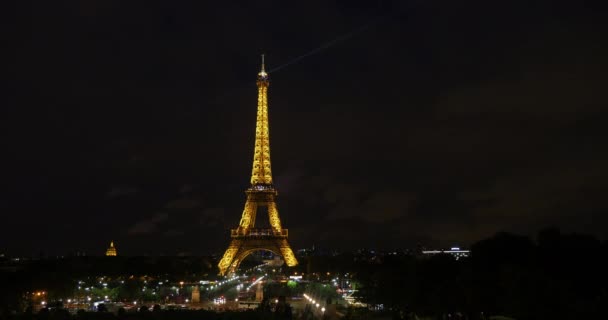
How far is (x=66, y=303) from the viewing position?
156 ft

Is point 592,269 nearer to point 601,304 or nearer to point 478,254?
point 478,254

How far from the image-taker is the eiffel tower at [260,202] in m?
66.2

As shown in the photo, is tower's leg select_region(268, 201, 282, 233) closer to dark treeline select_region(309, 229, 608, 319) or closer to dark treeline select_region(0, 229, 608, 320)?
dark treeline select_region(0, 229, 608, 320)

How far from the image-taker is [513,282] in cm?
2477

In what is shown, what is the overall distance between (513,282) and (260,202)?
43.3m

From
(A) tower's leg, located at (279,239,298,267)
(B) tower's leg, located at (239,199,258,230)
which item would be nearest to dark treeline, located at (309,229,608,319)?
(A) tower's leg, located at (279,239,298,267)

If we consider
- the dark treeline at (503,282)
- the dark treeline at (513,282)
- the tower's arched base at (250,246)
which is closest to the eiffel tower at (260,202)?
the tower's arched base at (250,246)

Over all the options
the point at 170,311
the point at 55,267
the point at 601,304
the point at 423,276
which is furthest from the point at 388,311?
Answer: the point at 55,267

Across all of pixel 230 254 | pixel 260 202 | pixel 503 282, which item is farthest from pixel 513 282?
pixel 230 254

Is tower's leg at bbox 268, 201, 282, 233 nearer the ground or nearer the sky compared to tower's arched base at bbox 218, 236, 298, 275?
nearer the sky

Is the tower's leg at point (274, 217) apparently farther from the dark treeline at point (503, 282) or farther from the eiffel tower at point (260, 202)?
the dark treeline at point (503, 282)

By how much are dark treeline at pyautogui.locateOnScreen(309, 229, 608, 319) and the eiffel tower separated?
18022 millimetres

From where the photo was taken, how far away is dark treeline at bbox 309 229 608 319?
2320 centimetres

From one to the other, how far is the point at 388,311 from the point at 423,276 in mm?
3945
